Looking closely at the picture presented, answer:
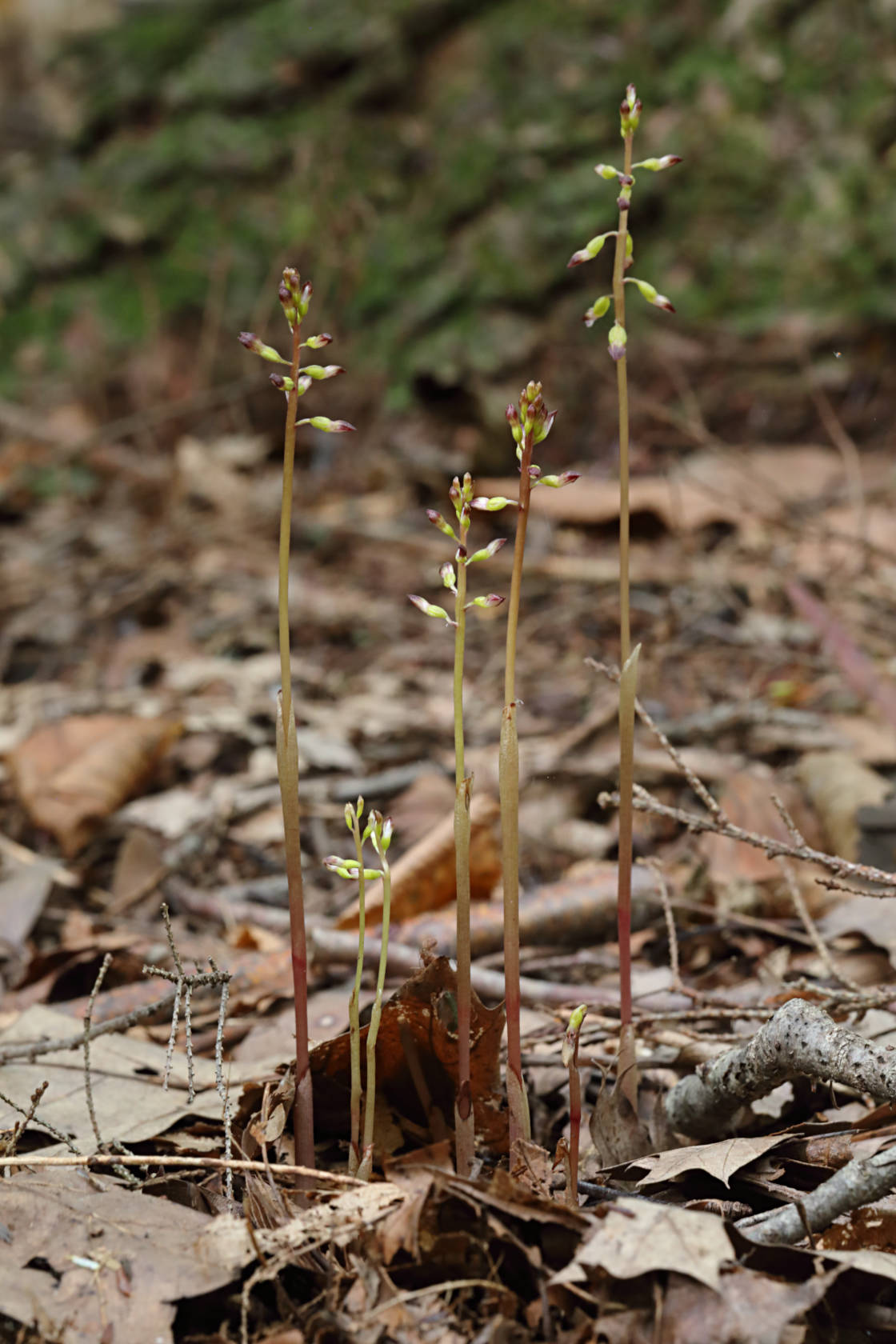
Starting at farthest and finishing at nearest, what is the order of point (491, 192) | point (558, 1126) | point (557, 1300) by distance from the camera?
point (491, 192)
point (558, 1126)
point (557, 1300)

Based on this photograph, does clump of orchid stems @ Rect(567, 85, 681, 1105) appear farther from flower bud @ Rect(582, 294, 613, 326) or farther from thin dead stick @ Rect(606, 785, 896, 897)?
thin dead stick @ Rect(606, 785, 896, 897)

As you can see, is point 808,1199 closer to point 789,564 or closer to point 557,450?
point 789,564

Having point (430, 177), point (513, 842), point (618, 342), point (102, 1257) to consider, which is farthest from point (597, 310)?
point (430, 177)

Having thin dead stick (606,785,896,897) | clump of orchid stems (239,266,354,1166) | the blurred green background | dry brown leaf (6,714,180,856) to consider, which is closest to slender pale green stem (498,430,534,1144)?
clump of orchid stems (239,266,354,1166)

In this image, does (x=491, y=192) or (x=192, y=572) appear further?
(x=491, y=192)

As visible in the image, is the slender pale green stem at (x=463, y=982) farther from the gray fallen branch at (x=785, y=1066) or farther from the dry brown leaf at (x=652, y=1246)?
the gray fallen branch at (x=785, y=1066)

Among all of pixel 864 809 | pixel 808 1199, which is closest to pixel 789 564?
pixel 864 809
